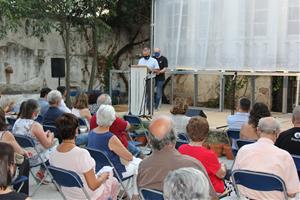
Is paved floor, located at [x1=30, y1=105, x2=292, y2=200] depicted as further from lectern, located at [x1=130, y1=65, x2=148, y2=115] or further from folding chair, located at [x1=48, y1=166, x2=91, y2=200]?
folding chair, located at [x1=48, y1=166, x2=91, y2=200]

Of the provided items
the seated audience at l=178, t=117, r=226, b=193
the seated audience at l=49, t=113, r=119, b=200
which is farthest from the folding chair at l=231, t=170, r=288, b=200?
the seated audience at l=49, t=113, r=119, b=200

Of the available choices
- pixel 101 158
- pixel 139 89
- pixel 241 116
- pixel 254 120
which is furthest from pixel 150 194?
pixel 139 89

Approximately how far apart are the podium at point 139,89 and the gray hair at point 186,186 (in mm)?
7403

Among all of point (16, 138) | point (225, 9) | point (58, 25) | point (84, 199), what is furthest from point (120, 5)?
point (84, 199)

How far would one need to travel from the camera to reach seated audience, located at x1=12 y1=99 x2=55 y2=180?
4.99 meters

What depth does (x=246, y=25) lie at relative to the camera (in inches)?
404

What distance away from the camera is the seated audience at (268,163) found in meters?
3.31

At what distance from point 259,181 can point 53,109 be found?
3525 mm

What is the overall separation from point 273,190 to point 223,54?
7.55 meters

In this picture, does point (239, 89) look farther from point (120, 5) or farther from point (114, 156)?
point (114, 156)

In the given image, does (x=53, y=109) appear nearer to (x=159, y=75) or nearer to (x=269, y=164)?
(x=269, y=164)

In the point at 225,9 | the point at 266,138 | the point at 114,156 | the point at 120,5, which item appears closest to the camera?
the point at 266,138

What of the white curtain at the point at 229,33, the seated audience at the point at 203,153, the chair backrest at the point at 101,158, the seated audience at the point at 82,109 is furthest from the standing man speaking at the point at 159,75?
the seated audience at the point at 203,153

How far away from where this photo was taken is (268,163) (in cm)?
334
